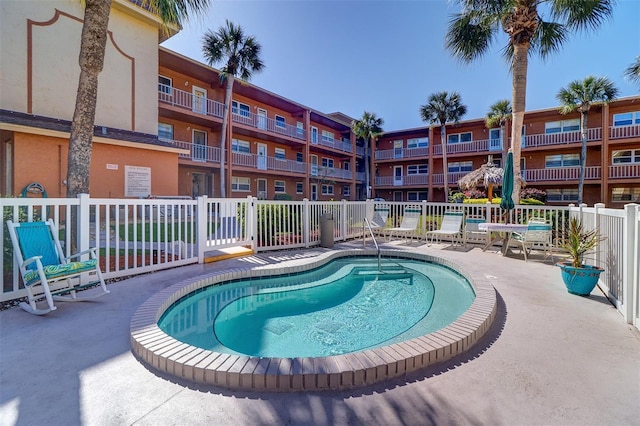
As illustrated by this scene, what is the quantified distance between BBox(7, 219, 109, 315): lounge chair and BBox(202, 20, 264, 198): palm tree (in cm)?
1241

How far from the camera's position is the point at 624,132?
1928cm

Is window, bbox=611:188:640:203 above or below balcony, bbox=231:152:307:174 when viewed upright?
below

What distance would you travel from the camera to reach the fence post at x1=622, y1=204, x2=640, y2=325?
321cm

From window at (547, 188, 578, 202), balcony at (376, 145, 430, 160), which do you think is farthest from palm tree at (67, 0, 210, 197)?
window at (547, 188, 578, 202)

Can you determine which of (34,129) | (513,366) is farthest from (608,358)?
(34,129)

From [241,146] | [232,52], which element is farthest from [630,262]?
[241,146]

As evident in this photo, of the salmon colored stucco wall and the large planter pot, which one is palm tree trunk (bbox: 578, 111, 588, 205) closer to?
the large planter pot

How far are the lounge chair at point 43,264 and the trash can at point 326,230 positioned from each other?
5.53 metres

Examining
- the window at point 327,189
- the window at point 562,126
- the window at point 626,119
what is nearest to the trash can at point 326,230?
the window at point 327,189

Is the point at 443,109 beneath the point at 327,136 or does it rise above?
above

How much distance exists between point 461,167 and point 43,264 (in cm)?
2758

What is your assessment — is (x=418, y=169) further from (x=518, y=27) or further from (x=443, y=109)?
(x=518, y=27)

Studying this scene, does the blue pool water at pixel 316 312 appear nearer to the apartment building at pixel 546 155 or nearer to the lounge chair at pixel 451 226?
the lounge chair at pixel 451 226

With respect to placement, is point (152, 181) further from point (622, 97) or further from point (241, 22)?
point (622, 97)
